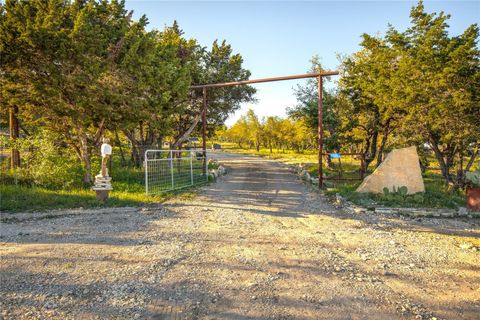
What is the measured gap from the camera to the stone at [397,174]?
32.1ft

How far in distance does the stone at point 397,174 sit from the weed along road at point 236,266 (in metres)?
2.55

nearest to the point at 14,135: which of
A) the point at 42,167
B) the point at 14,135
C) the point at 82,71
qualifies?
the point at 14,135

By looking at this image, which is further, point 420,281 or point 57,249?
point 57,249

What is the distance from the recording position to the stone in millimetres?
9797

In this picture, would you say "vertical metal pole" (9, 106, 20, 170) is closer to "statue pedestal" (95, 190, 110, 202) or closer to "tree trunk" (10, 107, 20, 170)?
"tree trunk" (10, 107, 20, 170)

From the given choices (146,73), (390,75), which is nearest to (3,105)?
(146,73)

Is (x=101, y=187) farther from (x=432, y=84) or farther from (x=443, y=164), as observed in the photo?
(x=443, y=164)

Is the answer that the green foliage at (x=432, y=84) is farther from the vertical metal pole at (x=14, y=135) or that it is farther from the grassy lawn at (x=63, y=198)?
the vertical metal pole at (x=14, y=135)

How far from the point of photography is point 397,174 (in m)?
9.95

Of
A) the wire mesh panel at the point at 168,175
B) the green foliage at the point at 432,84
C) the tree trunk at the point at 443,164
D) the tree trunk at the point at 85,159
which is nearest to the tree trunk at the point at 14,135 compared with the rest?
the tree trunk at the point at 85,159

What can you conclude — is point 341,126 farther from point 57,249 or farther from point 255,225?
point 57,249

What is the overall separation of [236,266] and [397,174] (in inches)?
312

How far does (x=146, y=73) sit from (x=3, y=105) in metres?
5.72

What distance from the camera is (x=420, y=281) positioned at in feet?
13.2
